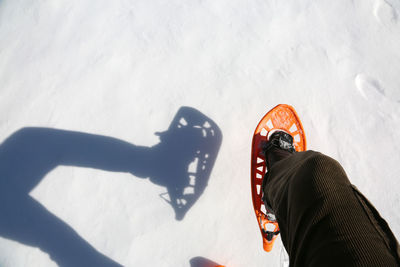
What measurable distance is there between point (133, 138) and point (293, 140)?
938mm

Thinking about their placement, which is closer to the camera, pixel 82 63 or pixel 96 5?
pixel 82 63

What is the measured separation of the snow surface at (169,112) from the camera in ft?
4.37

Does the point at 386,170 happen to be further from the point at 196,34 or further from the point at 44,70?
the point at 44,70

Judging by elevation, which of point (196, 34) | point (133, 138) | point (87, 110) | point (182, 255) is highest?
point (196, 34)

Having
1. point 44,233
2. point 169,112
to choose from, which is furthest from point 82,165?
point 169,112

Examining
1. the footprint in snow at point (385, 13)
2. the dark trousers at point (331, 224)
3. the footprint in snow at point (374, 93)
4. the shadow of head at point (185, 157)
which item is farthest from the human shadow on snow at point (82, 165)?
the footprint in snow at point (385, 13)

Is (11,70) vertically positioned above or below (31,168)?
above

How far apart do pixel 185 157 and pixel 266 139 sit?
1.60 ft

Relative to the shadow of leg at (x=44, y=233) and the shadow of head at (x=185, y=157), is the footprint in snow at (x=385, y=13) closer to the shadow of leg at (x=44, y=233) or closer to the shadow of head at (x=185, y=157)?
the shadow of head at (x=185, y=157)

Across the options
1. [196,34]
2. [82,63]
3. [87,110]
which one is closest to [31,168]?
[87,110]

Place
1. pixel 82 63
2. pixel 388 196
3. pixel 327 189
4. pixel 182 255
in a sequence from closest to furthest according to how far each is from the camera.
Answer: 1. pixel 327 189
2. pixel 182 255
3. pixel 388 196
4. pixel 82 63

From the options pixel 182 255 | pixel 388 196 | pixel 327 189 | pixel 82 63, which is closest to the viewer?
pixel 327 189

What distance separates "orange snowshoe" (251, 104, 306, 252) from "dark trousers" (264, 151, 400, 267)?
0.61m

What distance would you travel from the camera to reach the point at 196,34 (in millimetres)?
1691
